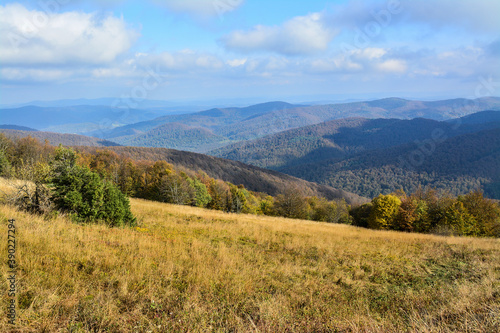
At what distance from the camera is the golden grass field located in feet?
12.5

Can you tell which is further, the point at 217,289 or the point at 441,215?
the point at 441,215

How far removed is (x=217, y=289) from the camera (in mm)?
5215

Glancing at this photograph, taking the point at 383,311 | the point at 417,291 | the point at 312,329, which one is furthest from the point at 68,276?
the point at 417,291

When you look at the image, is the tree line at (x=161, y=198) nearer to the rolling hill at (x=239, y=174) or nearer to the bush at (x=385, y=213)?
the bush at (x=385, y=213)

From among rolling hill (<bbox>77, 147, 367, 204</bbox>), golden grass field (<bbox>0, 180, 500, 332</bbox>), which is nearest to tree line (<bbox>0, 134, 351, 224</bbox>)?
golden grass field (<bbox>0, 180, 500, 332</bbox>)

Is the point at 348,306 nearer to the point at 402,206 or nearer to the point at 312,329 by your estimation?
the point at 312,329

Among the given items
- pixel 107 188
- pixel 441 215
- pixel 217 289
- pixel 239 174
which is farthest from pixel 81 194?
pixel 239 174

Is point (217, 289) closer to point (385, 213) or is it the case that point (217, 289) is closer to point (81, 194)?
point (81, 194)

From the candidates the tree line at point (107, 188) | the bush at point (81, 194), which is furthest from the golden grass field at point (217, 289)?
the tree line at point (107, 188)

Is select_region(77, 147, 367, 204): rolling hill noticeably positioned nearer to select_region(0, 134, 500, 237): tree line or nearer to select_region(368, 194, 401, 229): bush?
select_region(0, 134, 500, 237): tree line

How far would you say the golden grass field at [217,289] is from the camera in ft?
12.5

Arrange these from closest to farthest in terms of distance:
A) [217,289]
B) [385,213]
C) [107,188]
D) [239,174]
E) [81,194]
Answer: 1. [217,289]
2. [81,194]
3. [107,188]
4. [385,213]
5. [239,174]

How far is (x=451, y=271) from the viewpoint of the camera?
26.4ft

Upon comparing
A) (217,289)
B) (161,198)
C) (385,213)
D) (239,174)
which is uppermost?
(217,289)
